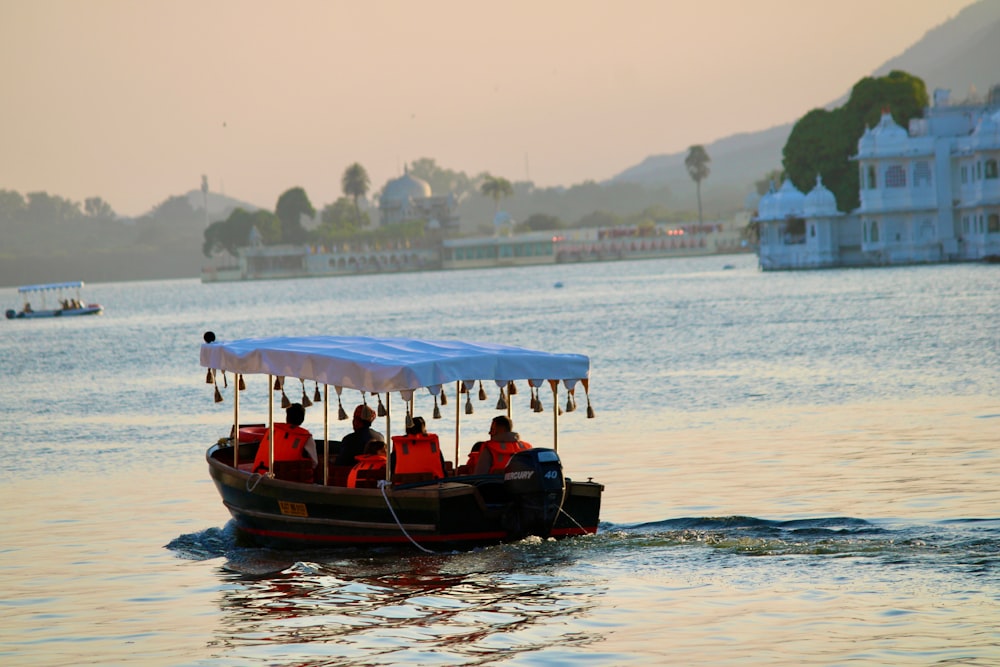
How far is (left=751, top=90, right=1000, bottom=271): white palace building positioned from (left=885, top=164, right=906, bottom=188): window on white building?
7 cm

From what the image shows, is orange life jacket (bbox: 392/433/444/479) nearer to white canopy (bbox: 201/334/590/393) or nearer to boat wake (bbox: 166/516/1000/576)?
white canopy (bbox: 201/334/590/393)

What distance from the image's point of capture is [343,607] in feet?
48.9

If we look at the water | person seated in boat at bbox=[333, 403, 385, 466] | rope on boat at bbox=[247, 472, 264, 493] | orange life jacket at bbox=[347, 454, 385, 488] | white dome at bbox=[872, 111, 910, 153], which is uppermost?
white dome at bbox=[872, 111, 910, 153]

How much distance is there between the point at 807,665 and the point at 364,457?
23.1 feet

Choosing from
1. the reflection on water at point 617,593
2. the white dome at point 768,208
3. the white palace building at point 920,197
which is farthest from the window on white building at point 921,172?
the reflection on water at point 617,593

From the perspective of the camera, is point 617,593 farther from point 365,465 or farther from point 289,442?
point 289,442

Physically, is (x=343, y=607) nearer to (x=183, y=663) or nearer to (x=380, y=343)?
(x=183, y=663)

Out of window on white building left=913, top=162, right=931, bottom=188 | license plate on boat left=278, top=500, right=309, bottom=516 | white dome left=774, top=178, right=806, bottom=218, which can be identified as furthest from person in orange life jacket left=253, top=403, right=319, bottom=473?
white dome left=774, top=178, right=806, bottom=218

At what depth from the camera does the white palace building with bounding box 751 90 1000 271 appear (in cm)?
10631

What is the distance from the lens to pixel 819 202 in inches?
4429

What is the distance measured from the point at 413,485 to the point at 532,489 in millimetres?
1343

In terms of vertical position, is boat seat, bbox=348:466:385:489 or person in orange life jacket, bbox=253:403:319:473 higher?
person in orange life jacket, bbox=253:403:319:473

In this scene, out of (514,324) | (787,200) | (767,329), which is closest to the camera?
(767,329)

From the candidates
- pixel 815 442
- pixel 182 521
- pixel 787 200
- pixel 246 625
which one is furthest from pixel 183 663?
pixel 787 200
